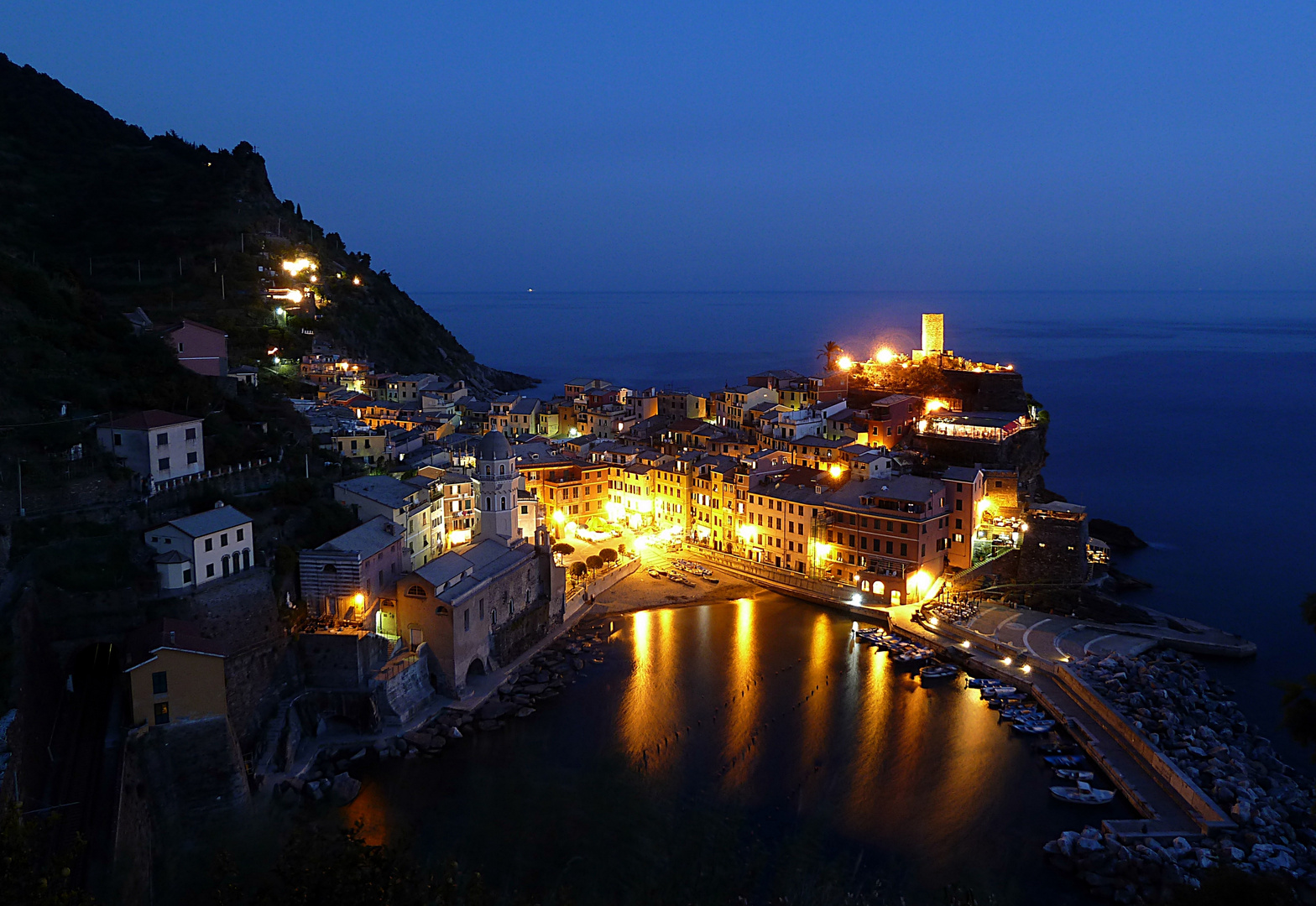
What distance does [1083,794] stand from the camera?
17.6 meters

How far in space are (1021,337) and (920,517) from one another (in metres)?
121

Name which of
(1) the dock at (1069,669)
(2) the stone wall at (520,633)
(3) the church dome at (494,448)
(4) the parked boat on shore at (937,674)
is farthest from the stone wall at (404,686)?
(1) the dock at (1069,669)

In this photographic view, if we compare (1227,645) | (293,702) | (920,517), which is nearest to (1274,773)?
(1227,645)

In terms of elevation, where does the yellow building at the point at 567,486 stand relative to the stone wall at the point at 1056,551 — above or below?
above

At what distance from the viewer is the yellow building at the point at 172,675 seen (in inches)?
619

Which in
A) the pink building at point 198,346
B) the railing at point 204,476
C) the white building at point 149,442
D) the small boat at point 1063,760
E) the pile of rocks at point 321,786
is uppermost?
the pink building at point 198,346

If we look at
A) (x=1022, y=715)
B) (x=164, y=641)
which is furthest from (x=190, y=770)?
(x=1022, y=715)

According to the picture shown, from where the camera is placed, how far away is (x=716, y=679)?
2369cm

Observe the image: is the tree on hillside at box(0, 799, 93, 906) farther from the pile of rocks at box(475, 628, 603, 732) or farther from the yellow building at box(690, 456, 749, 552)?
the yellow building at box(690, 456, 749, 552)

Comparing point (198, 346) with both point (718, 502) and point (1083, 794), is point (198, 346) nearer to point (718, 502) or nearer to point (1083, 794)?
point (718, 502)

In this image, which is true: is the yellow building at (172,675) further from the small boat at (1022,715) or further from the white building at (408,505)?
the small boat at (1022,715)

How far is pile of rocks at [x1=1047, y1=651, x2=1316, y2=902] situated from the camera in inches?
596

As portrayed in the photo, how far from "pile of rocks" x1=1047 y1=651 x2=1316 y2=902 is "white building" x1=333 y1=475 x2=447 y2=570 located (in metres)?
16.6

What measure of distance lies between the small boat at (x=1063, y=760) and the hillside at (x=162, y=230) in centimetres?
2835
